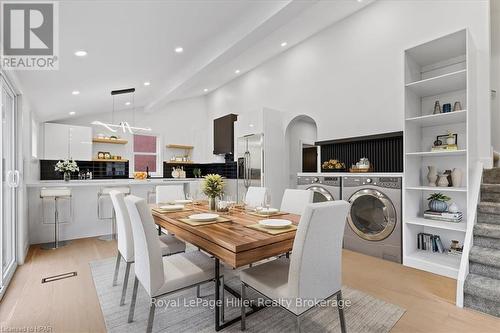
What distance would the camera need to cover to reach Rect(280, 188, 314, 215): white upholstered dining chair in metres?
2.69

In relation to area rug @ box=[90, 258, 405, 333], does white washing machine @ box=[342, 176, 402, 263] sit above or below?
above

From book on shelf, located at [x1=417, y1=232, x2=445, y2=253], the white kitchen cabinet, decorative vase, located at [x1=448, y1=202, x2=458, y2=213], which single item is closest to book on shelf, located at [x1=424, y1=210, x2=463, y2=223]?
decorative vase, located at [x1=448, y1=202, x2=458, y2=213]

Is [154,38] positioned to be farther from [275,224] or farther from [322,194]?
[322,194]

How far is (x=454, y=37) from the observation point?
2.79 meters

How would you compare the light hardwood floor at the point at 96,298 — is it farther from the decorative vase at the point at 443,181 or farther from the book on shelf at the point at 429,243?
the decorative vase at the point at 443,181

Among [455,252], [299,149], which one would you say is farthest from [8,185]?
[455,252]

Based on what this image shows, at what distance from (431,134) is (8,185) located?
505 centimetres

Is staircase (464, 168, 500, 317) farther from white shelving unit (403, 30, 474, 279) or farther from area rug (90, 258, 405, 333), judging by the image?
area rug (90, 258, 405, 333)

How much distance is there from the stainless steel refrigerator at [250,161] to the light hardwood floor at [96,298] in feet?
7.48

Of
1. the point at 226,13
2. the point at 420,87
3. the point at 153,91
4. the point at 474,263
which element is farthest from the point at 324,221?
the point at 153,91

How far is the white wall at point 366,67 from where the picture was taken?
3.01m

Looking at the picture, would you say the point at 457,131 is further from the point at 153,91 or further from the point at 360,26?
the point at 153,91

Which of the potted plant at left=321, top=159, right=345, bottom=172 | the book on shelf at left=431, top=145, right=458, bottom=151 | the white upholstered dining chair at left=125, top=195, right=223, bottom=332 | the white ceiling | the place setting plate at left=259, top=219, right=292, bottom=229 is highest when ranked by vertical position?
the white ceiling

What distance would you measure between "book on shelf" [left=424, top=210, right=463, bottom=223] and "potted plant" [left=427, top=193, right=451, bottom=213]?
0.20 ft
